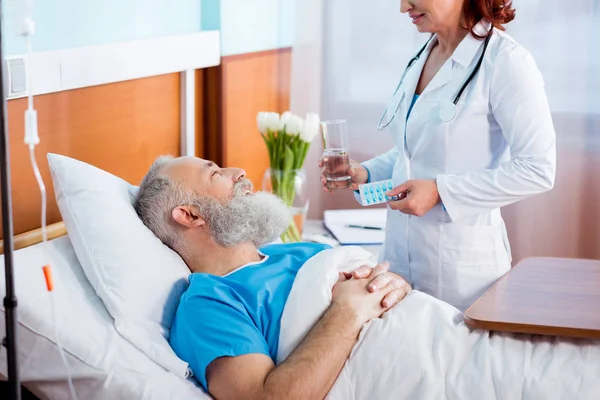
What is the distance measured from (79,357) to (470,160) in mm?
1078

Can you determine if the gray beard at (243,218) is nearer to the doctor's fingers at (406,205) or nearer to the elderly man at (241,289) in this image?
the elderly man at (241,289)

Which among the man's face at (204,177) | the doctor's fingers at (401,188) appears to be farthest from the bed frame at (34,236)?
the doctor's fingers at (401,188)

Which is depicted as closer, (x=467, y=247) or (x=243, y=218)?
(x=243, y=218)

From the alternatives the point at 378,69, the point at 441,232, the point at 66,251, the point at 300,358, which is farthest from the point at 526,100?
the point at 378,69

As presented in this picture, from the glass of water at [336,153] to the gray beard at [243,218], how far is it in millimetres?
216

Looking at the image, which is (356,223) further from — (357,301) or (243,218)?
(357,301)

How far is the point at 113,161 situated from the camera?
236 centimetres

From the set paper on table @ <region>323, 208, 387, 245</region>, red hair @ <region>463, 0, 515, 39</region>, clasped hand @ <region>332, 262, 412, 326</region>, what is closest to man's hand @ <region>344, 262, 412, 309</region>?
clasped hand @ <region>332, 262, 412, 326</region>

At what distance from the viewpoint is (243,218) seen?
197 centimetres

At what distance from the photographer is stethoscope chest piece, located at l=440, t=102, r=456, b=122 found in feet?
6.77

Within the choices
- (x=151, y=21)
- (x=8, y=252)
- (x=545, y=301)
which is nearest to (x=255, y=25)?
(x=151, y=21)

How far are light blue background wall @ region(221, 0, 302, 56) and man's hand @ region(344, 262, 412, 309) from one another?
123 cm

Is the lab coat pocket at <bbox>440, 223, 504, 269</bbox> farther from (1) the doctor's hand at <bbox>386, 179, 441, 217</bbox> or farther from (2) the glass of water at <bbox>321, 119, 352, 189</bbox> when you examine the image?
(2) the glass of water at <bbox>321, 119, 352, 189</bbox>

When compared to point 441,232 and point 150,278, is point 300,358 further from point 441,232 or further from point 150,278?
point 441,232
